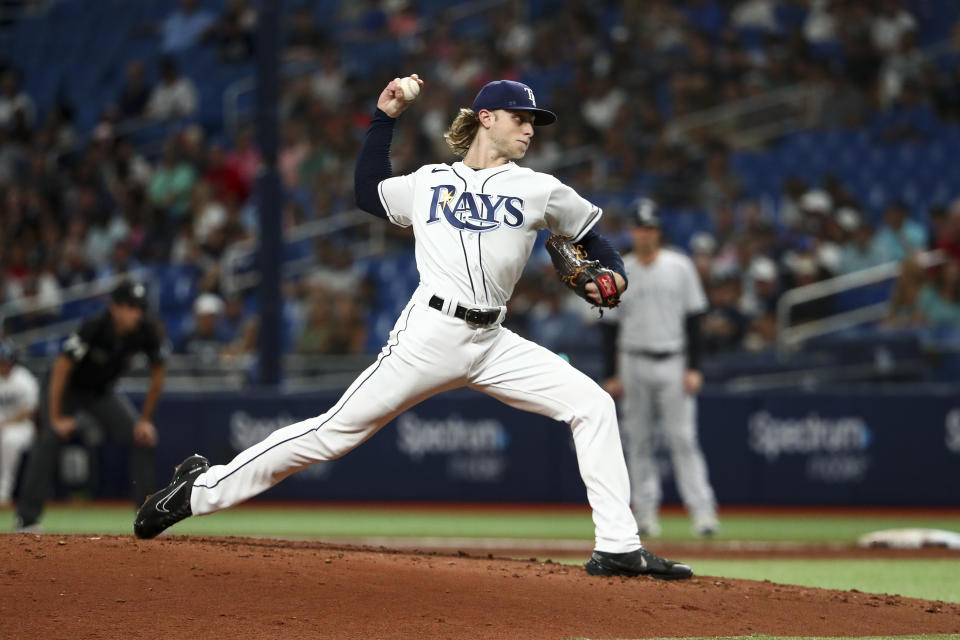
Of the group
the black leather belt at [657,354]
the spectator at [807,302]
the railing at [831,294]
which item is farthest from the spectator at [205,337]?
the black leather belt at [657,354]

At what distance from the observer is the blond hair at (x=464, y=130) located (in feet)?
19.5

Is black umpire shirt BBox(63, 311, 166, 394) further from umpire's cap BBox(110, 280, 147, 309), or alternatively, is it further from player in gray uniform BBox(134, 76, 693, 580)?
player in gray uniform BBox(134, 76, 693, 580)

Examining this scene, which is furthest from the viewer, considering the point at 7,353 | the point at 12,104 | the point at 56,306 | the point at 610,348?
the point at 12,104

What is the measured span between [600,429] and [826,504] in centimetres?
799

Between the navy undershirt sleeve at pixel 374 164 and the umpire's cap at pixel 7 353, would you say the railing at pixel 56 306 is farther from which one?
the navy undershirt sleeve at pixel 374 164

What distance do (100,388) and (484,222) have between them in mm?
5061

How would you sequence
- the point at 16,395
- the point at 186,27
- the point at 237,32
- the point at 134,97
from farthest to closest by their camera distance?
the point at 186,27
the point at 237,32
the point at 134,97
the point at 16,395

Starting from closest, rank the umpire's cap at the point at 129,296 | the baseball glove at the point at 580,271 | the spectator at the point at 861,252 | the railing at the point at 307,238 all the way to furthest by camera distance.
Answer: the baseball glove at the point at 580,271 → the umpire's cap at the point at 129,296 → the spectator at the point at 861,252 → the railing at the point at 307,238

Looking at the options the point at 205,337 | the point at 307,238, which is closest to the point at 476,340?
the point at 205,337

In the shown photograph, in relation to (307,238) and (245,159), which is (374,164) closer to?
(307,238)

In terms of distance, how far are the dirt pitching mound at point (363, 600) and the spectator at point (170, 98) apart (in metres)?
14.9

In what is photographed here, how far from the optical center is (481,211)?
18.8 feet

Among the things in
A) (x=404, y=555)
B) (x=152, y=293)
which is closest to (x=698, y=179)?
(x=152, y=293)

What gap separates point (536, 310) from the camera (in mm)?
15000
